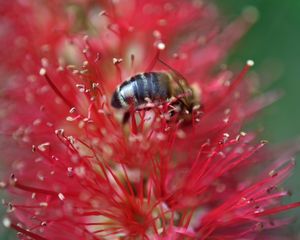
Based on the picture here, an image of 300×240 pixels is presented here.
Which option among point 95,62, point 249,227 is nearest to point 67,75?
point 95,62

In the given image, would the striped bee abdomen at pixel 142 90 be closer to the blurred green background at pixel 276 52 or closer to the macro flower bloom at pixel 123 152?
the macro flower bloom at pixel 123 152

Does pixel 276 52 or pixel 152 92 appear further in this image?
pixel 276 52

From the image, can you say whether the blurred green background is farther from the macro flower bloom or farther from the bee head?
the bee head

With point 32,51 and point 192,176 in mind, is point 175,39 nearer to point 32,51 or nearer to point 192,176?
point 32,51

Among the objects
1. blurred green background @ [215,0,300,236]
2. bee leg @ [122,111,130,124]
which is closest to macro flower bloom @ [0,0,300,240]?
bee leg @ [122,111,130,124]

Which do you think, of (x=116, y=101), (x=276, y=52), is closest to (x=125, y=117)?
(x=116, y=101)

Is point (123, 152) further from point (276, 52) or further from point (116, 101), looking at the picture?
point (276, 52)

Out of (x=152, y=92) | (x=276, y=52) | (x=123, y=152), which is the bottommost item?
(x=123, y=152)

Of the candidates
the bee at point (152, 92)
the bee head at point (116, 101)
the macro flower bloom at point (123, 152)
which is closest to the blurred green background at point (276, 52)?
the macro flower bloom at point (123, 152)
